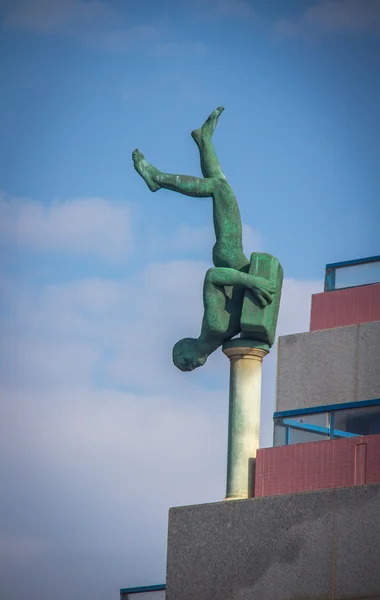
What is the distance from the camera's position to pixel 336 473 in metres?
24.8

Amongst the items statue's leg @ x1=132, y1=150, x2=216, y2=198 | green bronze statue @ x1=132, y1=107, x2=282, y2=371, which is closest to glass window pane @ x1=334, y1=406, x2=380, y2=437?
green bronze statue @ x1=132, y1=107, x2=282, y2=371

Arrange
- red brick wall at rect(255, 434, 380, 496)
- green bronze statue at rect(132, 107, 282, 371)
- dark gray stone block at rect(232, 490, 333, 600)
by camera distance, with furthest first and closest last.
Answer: green bronze statue at rect(132, 107, 282, 371)
red brick wall at rect(255, 434, 380, 496)
dark gray stone block at rect(232, 490, 333, 600)

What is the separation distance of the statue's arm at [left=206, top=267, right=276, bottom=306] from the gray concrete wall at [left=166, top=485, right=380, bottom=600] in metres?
3.27

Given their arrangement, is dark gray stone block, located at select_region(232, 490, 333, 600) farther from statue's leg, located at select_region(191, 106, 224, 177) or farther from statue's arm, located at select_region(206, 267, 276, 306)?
statue's leg, located at select_region(191, 106, 224, 177)

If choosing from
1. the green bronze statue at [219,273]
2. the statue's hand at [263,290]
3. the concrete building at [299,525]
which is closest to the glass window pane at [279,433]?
the concrete building at [299,525]

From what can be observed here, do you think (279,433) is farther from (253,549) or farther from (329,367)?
(329,367)

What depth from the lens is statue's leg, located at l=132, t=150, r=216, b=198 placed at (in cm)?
2709

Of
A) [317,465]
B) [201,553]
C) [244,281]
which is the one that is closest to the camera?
[317,465]

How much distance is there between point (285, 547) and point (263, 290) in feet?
13.6

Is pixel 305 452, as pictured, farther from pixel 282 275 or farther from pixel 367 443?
pixel 282 275

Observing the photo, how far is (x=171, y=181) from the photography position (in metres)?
27.1

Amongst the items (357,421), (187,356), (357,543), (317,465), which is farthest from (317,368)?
(357,543)

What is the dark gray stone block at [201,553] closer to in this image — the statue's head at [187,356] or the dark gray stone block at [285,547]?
A: the dark gray stone block at [285,547]

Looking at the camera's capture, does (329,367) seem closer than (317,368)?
Yes
